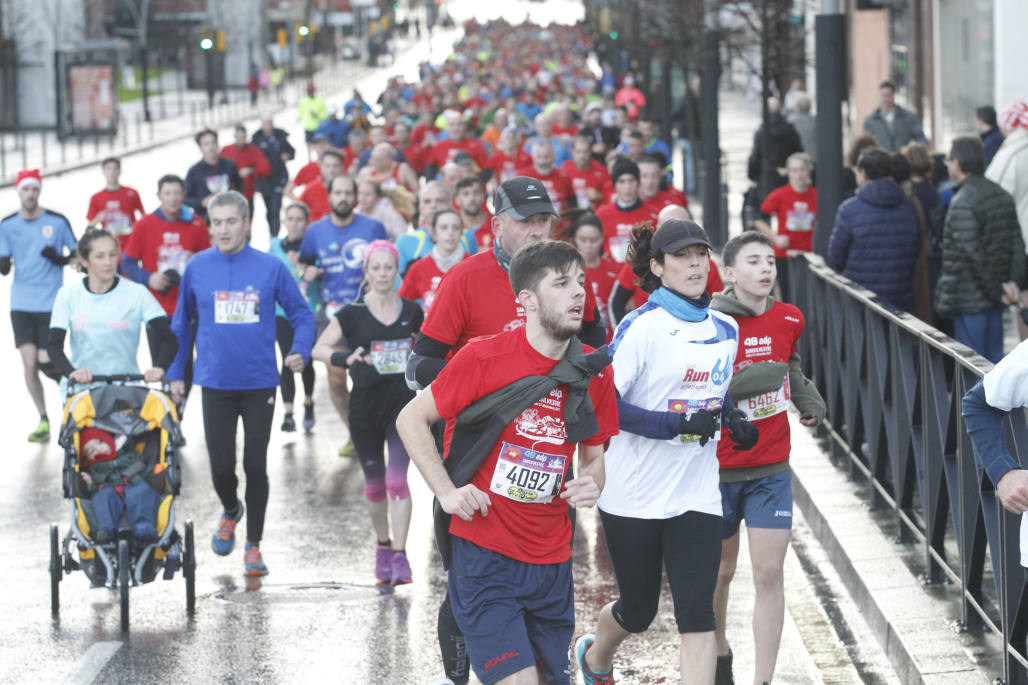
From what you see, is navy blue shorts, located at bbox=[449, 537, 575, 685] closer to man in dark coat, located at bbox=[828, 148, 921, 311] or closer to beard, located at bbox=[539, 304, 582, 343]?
beard, located at bbox=[539, 304, 582, 343]

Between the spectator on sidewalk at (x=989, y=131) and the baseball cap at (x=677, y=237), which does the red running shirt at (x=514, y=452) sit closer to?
the baseball cap at (x=677, y=237)

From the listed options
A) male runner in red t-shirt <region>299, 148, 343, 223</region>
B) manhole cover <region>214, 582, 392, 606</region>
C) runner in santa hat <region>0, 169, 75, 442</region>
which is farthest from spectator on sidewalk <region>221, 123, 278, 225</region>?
manhole cover <region>214, 582, 392, 606</region>

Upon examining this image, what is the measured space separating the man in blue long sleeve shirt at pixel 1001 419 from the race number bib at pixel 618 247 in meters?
6.87

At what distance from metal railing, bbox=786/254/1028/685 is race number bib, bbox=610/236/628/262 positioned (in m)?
1.26

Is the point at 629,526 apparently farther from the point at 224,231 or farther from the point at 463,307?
the point at 224,231

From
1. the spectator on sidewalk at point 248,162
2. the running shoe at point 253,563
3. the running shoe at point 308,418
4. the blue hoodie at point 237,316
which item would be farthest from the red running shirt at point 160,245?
the spectator on sidewalk at point 248,162

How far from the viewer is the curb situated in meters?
6.78

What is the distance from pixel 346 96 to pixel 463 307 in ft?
256

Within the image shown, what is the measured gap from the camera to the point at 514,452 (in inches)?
213

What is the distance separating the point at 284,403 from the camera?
13.5 meters

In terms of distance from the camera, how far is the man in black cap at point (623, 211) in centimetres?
1229

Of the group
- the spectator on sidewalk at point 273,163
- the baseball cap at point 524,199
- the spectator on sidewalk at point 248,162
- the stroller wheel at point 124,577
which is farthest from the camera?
the spectator on sidewalk at point 273,163

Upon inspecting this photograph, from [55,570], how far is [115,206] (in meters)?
7.82

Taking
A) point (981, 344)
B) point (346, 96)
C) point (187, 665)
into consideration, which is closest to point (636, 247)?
point (187, 665)
